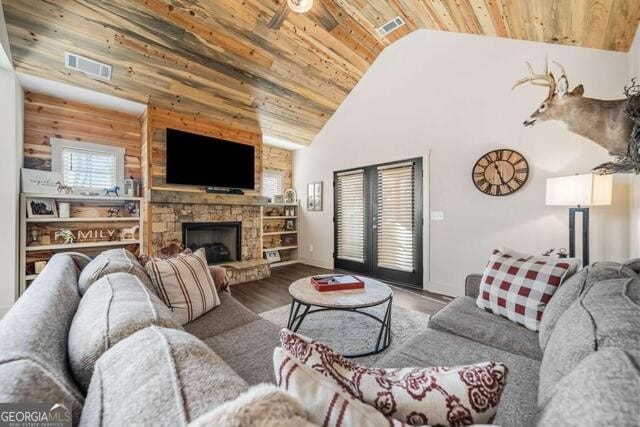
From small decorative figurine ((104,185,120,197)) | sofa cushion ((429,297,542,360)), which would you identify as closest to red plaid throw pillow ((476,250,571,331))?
sofa cushion ((429,297,542,360))

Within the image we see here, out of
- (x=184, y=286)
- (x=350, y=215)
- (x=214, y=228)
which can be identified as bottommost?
→ (x=184, y=286)

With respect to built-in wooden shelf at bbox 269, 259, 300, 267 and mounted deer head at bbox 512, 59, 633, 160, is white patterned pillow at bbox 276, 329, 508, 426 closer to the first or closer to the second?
mounted deer head at bbox 512, 59, 633, 160

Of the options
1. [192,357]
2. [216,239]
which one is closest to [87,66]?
[216,239]

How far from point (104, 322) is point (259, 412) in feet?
2.01

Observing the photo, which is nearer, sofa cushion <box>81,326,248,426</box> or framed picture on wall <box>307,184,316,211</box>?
sofa cushion <box>81,326,248,426</box>

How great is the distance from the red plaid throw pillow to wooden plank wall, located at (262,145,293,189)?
15.7 ft

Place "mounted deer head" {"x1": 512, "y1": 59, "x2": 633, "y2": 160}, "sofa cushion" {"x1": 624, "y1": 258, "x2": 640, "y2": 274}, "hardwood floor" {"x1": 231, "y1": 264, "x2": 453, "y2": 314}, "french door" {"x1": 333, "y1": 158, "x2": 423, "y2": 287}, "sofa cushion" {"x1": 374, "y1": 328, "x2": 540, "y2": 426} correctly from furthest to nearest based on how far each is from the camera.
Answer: "french door" {"x1": 333, "y1": 158, "x2": 423, "y2": 287}
"hardwood floor" {"x1": 231, "y1": 264, "x2": 453, "y2": 314}
"mounted deer head" {"x1": 512, "y1": 59, "x2": 633, "y2": 160}
"sofa cushion" {"x1": 624, "y1": 258, "x2": 640, "y2": 274}
"sofa cushion" {"x1": 374, "y1": 328, "x2": 540, "y2": 426}

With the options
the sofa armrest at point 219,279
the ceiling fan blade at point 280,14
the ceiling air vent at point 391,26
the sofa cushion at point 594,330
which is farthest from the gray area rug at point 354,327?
the ceiling air vent at point 391,26

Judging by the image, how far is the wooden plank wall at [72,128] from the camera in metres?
3.28

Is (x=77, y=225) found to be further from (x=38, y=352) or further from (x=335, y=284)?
(x=38, y=352)

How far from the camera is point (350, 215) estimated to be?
16.2 feet

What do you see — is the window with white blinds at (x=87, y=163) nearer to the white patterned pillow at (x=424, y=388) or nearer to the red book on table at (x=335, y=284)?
the red book on table at (x=335, y=284)

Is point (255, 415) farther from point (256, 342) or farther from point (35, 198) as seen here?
point (35, 198)

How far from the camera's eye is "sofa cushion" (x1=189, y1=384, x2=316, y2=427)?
1.25ft
